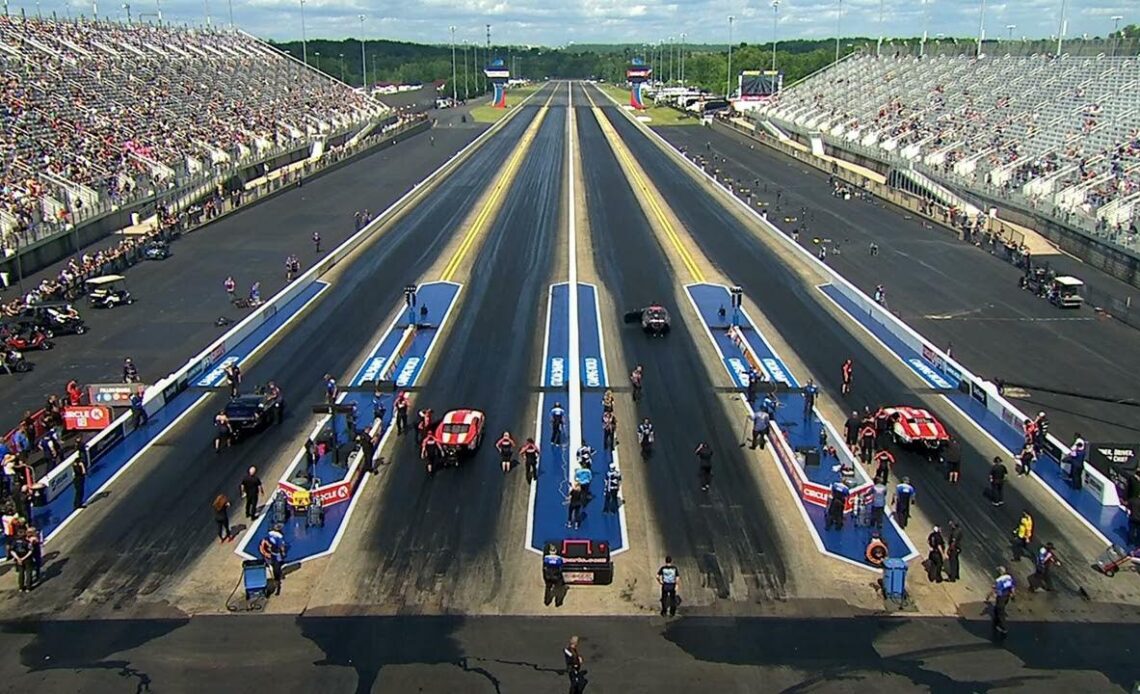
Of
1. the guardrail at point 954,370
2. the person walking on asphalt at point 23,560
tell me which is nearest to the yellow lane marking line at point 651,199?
the guardrail at point 954,370

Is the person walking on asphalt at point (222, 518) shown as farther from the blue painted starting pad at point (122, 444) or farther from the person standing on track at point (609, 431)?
the person standing on track at point (609, 431)

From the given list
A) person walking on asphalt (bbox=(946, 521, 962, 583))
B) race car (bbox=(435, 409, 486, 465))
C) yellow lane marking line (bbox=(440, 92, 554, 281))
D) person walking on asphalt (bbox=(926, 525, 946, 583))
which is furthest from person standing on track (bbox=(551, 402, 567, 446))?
yellow lane marking line (bbox=(440, 92, 554, 281))

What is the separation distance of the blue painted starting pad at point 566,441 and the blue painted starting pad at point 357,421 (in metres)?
4.64

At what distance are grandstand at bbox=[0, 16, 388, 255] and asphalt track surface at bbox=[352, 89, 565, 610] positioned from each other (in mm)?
23242

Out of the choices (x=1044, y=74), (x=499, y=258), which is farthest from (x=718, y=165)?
(x=499, y=258)

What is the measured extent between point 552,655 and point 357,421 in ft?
45.3

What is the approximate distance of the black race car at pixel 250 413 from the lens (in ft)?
93.3

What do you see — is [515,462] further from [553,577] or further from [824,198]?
[824,198]

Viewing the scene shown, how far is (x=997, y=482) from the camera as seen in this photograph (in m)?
24.4

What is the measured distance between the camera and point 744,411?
3111 centimetres

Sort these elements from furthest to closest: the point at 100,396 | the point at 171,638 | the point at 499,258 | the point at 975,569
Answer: the point at 499,258 → the point at 100,396 → the point at 975,569 → the point at 171,638

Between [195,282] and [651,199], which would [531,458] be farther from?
[651,199]

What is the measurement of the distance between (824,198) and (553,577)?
60.5 meters

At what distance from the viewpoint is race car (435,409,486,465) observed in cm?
2681
